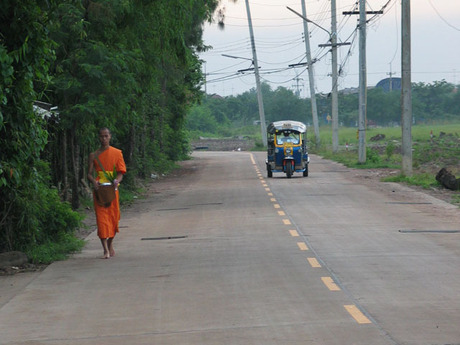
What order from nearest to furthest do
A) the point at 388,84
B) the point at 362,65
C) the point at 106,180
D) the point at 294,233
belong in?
the point at 106,180 → the point at 294,233 → the point at 362,65 → the point at 388,84

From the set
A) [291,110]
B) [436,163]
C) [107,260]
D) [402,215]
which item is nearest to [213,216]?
[402,215]

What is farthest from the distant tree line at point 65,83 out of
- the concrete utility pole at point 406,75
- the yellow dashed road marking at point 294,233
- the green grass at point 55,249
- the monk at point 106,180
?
the concrete utility pole at point 406,75

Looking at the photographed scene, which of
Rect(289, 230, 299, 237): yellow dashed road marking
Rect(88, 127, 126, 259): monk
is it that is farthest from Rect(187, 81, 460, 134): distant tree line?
Rect(88, 127, 126, 259): monk

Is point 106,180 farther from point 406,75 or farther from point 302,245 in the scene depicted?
point 406,75

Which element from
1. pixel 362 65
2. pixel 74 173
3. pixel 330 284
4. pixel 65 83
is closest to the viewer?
pixel 330 284

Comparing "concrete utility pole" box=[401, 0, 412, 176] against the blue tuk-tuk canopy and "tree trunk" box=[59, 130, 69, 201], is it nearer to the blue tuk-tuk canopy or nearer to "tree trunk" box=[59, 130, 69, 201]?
the blue tuk-tuk canopy

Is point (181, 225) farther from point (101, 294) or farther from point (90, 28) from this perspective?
point (101, 294)

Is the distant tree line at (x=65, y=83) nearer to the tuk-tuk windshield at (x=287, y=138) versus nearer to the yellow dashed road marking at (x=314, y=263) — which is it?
the yellow dashed road marking at (x=314, y=263)

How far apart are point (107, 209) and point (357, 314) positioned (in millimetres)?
6082

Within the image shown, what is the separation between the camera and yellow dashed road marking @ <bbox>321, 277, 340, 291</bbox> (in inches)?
419

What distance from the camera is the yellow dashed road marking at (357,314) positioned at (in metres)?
8.66

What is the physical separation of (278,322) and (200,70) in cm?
4795

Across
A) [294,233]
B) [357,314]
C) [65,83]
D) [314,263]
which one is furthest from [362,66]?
[357,314]

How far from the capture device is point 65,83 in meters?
20.3
